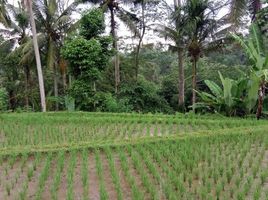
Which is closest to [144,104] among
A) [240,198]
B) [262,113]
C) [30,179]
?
[262,113]

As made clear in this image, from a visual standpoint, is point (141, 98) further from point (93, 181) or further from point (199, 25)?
point (93, 181)

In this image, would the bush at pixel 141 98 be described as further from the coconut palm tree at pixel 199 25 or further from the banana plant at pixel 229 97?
the banana plant at pixel 229 97

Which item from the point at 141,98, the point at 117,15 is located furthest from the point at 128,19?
the point at 141,98

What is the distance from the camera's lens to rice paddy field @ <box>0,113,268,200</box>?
4598mm

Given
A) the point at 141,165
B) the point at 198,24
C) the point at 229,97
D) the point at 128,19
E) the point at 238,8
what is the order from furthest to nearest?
the point at 128,19 → the point at 198,24 → the point at 238,8 → the point at 229,97 → the point at 141,165

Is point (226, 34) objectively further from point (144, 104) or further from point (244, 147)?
point (244, 147)

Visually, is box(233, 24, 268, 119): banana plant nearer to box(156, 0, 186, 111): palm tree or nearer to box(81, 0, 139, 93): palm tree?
box(156, 0, 186, 111): palm tree

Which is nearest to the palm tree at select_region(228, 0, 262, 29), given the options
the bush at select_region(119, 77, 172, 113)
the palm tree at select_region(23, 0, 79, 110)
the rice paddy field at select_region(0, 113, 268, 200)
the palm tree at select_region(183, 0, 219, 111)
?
the palm tree at select_region(183, 0, 219, 111)

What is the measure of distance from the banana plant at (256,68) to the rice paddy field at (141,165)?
3.66 ft

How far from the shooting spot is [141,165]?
5551mm

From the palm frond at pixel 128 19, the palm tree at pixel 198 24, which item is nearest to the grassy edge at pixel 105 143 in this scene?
the palm tree at pixel 198 24

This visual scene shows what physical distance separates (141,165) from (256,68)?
535 cm

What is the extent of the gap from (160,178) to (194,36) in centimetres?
1132

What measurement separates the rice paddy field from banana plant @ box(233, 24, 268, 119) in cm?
112
